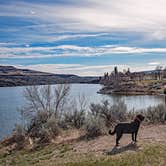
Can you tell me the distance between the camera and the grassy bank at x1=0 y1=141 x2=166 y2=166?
863 centimetres

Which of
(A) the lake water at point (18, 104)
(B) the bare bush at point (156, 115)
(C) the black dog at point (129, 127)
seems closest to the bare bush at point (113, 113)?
(B) the bare bush at point (156, 115)

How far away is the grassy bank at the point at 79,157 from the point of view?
28.3ft

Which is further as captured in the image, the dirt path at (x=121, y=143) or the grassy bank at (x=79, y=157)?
the dirt path at (x=121, y=143)

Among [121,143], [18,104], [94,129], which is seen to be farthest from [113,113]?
[18,104]

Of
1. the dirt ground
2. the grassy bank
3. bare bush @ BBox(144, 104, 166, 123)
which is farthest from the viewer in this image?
bare bush @ BBox(144, 104, 166, 123)

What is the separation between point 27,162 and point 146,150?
3836 mm

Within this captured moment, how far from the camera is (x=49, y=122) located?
14.1m

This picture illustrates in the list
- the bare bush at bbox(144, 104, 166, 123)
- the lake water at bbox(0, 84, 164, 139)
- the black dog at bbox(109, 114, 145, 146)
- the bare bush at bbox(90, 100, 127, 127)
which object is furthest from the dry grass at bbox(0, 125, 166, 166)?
the lake water at bbox(0, 84, 164, 139)

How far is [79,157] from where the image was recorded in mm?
9766

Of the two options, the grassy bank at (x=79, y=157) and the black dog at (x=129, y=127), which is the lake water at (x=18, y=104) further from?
the black dog at (x=129, y=127)

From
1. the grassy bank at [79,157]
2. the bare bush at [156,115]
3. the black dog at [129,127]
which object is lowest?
the grassy bank at [79,157]

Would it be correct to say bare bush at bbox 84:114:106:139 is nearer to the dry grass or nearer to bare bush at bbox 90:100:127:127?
the dry grass

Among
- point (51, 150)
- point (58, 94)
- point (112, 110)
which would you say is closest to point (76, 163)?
point (51, 150)

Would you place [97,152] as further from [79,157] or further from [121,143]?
[121,143]
